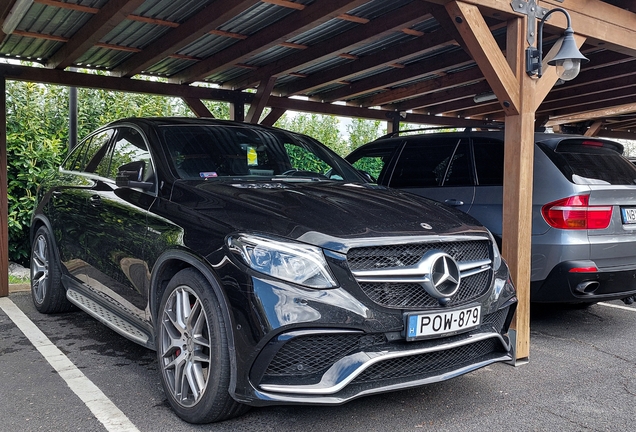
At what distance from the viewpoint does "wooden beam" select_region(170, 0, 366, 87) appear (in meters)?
5.14

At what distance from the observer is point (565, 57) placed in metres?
4.36

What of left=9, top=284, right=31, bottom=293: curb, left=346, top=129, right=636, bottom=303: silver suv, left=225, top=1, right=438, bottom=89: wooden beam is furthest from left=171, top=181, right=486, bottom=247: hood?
left=9, top=284, right=31, bottom=293: curb

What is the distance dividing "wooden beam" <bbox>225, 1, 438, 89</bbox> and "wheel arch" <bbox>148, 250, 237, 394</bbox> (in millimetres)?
3243

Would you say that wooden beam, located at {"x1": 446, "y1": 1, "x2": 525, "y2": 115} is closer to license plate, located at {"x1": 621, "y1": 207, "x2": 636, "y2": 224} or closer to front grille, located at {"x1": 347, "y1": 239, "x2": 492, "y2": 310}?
license plate, located at {"x1": 621, "y1": 207, "x2": 636, "y2": 224}

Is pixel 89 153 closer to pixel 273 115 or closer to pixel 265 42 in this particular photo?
pixel 265 42

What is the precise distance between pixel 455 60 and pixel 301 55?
73.3 inches

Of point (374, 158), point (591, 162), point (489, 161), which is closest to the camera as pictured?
point (591, 162)

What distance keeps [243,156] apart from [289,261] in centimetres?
154

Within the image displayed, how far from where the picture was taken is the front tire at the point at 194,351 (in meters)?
2.92

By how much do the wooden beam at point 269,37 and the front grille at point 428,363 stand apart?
2842 mm

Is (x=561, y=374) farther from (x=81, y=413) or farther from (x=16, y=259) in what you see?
(x=16, y=259)

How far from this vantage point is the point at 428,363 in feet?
9.98

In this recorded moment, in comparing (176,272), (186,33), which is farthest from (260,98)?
(176,272)

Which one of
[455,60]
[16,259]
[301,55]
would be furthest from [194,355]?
[16,259]
